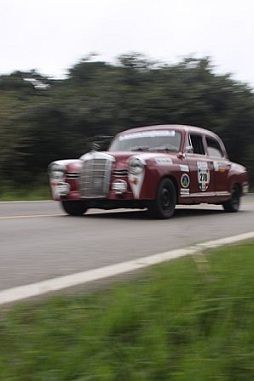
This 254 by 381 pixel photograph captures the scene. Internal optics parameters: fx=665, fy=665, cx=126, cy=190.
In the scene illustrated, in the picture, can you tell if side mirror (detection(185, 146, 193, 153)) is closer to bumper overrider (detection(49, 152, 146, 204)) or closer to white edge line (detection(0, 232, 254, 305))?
bumper overrider (detection(49, 152, 146, 204))

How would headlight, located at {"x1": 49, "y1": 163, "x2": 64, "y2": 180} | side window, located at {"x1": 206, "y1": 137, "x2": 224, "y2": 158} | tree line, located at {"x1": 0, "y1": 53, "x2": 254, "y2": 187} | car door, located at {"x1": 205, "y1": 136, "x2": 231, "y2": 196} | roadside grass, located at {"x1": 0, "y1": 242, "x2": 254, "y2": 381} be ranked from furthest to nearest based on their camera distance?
tree line, located at {"x1": 0, "y1": 53, "x2": 254, "y2": 187} → side window, located at {"x1": 206, "y1": 137, "x2": 224, "y2": 158} → car door, located at {"x1": 205, "y1": 136, "x2": 231, "y2": 196} → headlight, located at {"x1": 49, "y1": 163, "x2": 64, "y2": 180} → roadside grass, located at {"x1": 0, "y1": 242, "x2": 254, "y2": 381}

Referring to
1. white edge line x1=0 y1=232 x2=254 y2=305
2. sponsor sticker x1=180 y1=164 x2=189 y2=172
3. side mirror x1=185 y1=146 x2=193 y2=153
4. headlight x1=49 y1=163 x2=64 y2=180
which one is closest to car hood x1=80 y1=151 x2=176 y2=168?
sponsor sticker x1=180 y1=164 x2=189 y2=172

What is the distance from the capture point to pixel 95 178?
10977 millimetres

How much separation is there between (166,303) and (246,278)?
2.53 feet

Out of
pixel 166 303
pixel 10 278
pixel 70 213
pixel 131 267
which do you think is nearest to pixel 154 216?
pixel 70 213

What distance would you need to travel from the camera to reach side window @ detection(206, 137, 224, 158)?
509 inches

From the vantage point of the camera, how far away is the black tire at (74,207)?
11969 mm

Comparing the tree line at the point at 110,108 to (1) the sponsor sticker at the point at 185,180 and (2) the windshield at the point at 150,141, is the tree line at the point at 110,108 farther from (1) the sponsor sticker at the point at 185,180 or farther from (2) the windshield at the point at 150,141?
(1) the sponsor sticker at the point at 185,180

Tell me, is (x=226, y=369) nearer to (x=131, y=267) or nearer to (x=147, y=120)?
(x=131, y=267)

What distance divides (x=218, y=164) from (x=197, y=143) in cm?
77

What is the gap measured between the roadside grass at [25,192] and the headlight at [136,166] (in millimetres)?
10130

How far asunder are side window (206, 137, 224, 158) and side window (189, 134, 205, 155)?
11.1 inches

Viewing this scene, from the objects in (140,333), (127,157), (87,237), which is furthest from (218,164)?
(140,333)

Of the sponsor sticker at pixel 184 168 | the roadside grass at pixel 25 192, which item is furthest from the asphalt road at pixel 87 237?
the roadside grass at pixel 25 192
